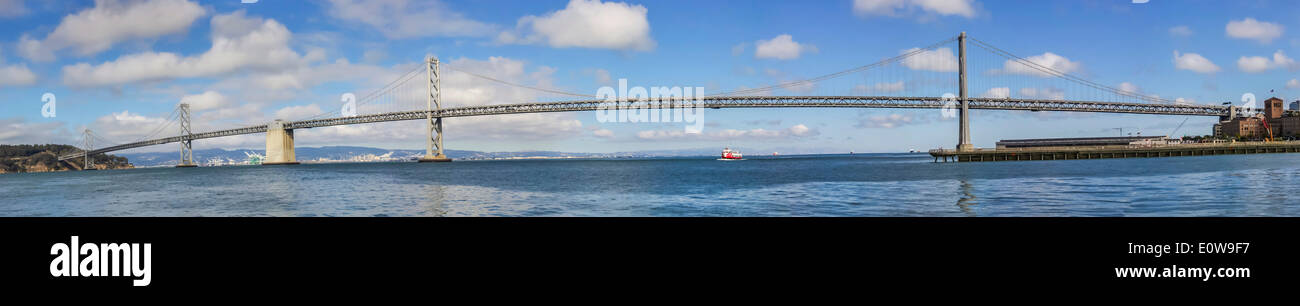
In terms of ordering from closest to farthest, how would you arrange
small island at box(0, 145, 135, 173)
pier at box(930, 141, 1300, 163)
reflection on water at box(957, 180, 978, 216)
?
reflection on water at box(957, 180, 978, 216)
pier at box(930, 141, 1300, 163)
small island at box(0, 145, 135, 173)

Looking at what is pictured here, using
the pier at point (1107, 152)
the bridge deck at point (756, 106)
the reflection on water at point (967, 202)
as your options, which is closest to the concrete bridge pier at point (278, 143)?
the bridge deck at point (756, 106)

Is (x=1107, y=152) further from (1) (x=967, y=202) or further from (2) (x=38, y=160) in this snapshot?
(2) (x=38, y=160)

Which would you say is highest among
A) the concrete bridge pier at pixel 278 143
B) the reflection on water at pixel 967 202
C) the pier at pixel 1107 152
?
the concrete bridge pier at pixel 278 143

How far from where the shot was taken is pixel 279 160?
77.4 m

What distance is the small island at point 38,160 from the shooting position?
238 feet

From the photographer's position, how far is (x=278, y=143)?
2987 inches

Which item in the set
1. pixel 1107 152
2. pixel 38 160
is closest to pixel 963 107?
pixel 1107 152

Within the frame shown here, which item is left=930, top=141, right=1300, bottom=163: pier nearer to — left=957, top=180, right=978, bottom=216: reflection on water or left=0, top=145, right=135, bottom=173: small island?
left=957, top=180, right=978, bottom=216: reflection on water

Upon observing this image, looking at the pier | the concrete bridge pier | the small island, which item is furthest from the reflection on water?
the small island

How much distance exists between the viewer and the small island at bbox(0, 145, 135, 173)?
238ft

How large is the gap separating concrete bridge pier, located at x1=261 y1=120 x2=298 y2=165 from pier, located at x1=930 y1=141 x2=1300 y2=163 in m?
70.9

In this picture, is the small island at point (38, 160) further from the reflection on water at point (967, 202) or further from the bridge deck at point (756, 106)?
the reflection on water at point (967, 202)

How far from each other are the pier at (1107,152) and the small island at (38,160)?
97.1m
